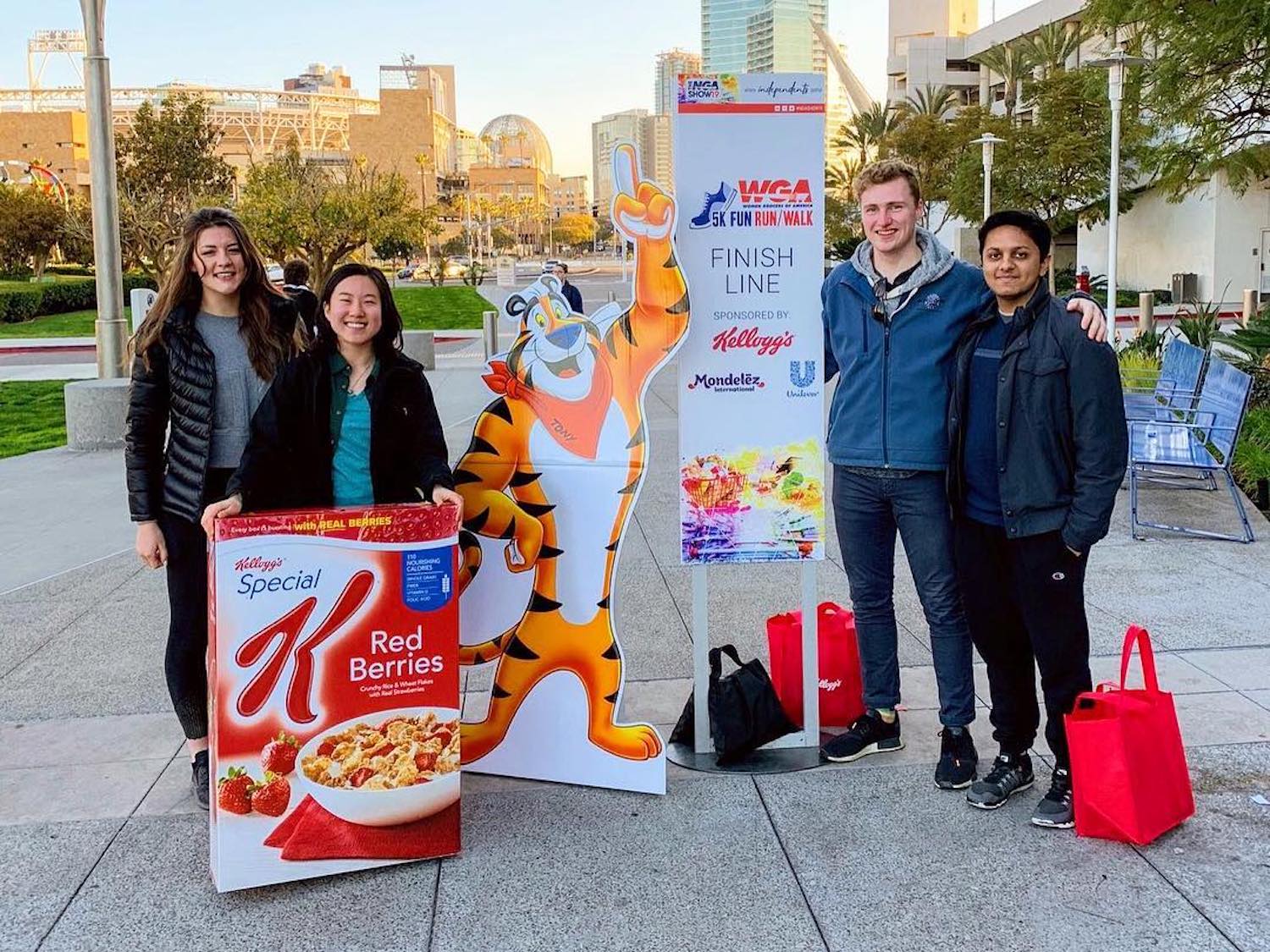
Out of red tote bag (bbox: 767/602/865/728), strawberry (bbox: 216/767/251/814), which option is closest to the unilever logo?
red tote bag (bbox: 767/602/865/728)

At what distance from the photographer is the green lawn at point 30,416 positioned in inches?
474

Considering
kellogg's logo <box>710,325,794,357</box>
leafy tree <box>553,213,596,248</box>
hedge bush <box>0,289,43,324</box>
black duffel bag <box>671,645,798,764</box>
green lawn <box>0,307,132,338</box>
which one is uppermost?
leafy tree <box>553,213,596,248</box>

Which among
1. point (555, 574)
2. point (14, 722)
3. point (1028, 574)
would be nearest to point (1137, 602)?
point (1028, 574)

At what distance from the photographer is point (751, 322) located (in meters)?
3.93

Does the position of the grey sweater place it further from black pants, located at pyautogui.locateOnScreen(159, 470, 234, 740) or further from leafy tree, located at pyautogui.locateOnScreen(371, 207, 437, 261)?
leafy tree, located at pyautogui.locateOnScreen(371, 207, 437, 261)

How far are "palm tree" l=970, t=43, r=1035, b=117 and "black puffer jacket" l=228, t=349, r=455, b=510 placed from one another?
180ft

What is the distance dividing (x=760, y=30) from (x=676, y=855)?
9179cm

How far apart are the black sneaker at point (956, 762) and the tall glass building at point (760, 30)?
3189 inches

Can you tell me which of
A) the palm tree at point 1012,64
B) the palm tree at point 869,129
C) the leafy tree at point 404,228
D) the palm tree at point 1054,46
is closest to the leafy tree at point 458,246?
the palm tree at point 869,129

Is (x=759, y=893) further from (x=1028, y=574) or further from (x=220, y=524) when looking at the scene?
(x=220, y=524)

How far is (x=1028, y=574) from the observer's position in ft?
11.6

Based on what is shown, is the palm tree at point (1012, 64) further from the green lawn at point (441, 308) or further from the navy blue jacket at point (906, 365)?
the navy blue jacket at point (906, 365)

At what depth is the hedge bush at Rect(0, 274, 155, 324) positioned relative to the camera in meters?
33.3

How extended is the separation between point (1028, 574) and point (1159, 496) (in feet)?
17.8
